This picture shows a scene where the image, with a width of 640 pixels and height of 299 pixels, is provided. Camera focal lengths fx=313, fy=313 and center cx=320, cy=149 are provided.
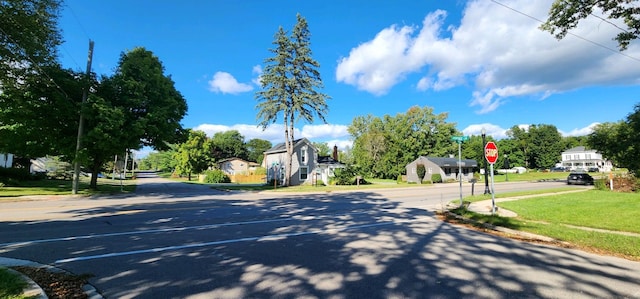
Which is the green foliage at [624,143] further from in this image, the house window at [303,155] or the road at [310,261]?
the house window at [303,155]

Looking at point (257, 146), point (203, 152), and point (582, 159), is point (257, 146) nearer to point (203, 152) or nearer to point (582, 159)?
point (203, 152)

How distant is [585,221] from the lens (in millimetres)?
9797

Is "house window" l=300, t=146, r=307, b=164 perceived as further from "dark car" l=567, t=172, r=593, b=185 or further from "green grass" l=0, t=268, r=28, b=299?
"green grass" l=0, t=268, r=28, b=299

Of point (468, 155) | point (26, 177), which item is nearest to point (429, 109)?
point (468, 155)

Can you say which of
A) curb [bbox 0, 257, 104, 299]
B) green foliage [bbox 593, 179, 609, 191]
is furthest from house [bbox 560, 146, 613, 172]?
curb [bbox 0, 257, 104, 299]

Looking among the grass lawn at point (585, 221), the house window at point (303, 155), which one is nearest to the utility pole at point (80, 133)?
the house window at point (303, 155)

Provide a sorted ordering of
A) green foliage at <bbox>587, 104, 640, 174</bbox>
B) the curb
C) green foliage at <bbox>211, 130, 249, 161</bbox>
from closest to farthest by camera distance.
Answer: the curb → green foliage at <bbox>587, 104, 640, 174</bbox> → green foliage at <bbox>211, 130, 249, 161</bbox>

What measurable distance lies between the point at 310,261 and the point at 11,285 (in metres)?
4.18

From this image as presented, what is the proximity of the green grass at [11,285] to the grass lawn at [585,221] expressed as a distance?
9.82 meters

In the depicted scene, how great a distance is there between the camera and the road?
4.30 meters

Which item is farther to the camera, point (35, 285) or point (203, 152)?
point (203, 152)

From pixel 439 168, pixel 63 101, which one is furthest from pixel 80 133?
pixel 439 168

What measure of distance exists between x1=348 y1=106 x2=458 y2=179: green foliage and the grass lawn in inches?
1799

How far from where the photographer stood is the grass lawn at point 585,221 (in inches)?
267
